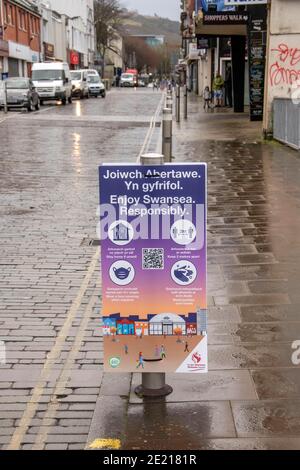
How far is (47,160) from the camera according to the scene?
52.4 ft

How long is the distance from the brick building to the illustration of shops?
45.6 metres

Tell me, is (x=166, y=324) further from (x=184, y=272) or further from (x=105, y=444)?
(x=105, y=444)

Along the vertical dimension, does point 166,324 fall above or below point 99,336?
above

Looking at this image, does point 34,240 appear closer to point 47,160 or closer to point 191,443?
point 191,443

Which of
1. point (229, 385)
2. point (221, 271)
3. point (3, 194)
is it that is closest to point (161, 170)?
point (229, 385)

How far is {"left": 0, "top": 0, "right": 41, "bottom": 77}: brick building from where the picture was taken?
49.2m

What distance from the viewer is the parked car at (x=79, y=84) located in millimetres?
47812

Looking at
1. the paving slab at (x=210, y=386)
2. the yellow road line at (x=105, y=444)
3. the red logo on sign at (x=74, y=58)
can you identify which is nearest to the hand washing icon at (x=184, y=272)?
the paving slab at (x=210, y=386)

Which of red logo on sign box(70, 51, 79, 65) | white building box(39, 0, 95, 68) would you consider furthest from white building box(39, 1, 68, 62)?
red logo on sign box(70, 51, 79, 65)

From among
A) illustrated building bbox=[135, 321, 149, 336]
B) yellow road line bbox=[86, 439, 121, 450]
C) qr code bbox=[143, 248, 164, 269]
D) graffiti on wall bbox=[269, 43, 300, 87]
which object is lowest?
yellow road line bbox=[86, 439, 121, 450]

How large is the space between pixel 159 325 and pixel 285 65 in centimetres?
1478

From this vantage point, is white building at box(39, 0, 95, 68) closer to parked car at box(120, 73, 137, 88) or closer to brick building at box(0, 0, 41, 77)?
parked car at box(120, 73, 137, 88)

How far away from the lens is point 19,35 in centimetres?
5391

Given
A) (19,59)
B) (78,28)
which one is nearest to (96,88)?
(19,59)
